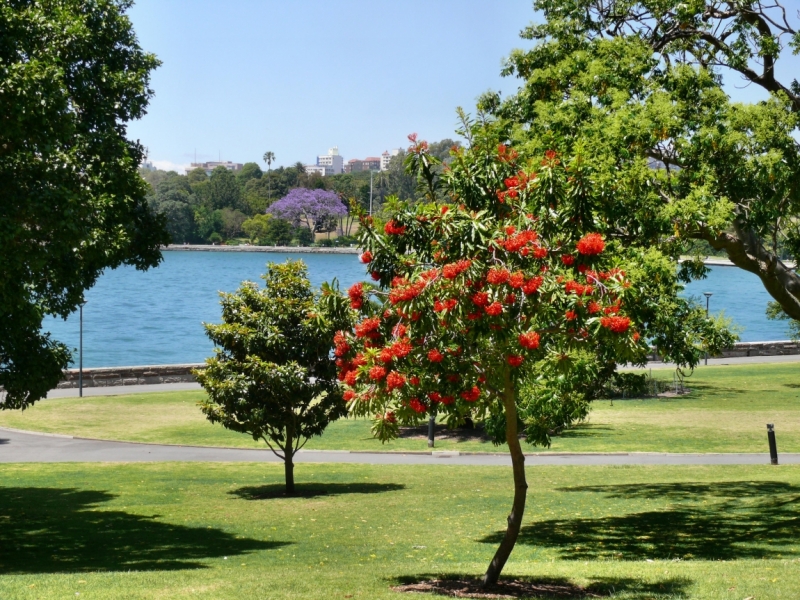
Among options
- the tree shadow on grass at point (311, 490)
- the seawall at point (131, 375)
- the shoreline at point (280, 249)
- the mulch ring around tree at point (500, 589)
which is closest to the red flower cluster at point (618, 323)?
the mulch ring around tree at point (500, 589)

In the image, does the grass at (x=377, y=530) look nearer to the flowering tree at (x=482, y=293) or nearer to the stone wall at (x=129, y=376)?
the flowering tree at (x=482, y=293)

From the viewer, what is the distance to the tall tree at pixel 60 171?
1232 cm

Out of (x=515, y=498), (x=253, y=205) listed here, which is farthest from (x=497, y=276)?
(x=253, y=205)

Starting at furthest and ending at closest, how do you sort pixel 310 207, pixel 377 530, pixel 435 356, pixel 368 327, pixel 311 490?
pixel 310 207 → pixel 311 490 → pixel 377 530 → pixel 368 327 → pixel 435 356

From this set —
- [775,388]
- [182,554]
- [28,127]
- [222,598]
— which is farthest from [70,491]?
[775,388]

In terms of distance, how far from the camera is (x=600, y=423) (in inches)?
1296

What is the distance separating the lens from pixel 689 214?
13.8m

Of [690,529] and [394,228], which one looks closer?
[394,228]

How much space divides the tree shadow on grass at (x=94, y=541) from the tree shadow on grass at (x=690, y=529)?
462 centimetres

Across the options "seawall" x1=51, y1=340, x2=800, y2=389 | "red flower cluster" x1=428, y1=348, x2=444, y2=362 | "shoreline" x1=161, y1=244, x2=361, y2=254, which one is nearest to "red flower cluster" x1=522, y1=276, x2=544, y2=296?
"red flower cluster" x1=428, y1=348, x2=444, y2=362

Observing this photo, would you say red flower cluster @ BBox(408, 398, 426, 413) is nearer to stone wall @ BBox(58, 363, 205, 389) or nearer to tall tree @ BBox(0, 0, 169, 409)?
tall tree @ BBox(0, 0, 169, 409)

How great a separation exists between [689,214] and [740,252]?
203cm

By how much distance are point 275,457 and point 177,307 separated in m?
86.1

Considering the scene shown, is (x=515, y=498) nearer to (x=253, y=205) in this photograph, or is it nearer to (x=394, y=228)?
(x=394, y=228)
